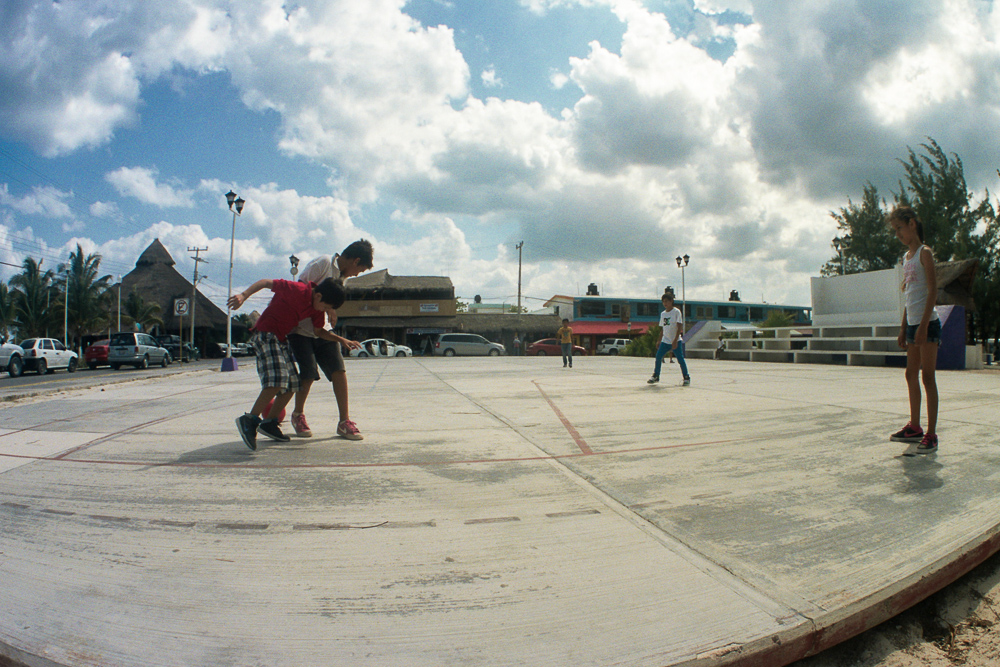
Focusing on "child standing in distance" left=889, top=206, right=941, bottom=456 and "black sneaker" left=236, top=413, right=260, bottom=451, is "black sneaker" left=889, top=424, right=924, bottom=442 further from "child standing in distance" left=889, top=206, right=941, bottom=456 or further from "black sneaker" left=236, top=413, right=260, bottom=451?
"black sneaker" left=236, top=413, right=260, bottom=451

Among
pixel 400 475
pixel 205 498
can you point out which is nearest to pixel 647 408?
pixel 400 475

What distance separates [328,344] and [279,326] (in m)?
0.45

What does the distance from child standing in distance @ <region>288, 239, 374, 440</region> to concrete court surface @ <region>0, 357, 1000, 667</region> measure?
1.26 feet

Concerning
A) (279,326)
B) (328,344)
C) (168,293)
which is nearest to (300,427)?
(328,344)

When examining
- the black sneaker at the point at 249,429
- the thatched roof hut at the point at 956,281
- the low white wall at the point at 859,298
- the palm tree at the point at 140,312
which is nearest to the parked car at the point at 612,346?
the low white wall at the point at 859,298

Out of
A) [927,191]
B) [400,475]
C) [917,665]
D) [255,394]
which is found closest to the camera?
[917,665]

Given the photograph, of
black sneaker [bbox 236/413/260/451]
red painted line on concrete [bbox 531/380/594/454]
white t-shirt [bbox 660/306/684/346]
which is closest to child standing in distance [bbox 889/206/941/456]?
red painted line on concrete [bbox 531/380/594/454]

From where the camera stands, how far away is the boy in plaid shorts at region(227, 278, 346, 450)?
3793mm

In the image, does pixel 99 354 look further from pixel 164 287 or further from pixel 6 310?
pixel 164 287

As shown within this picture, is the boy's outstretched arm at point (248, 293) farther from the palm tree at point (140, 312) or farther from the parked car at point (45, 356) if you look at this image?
the palm tree at point (140, 312)

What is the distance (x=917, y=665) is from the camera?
163cm

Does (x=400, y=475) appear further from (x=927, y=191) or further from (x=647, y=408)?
(x=927, y=191)

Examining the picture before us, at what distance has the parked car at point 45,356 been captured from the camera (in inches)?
795

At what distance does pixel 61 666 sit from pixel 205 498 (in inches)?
53.8
